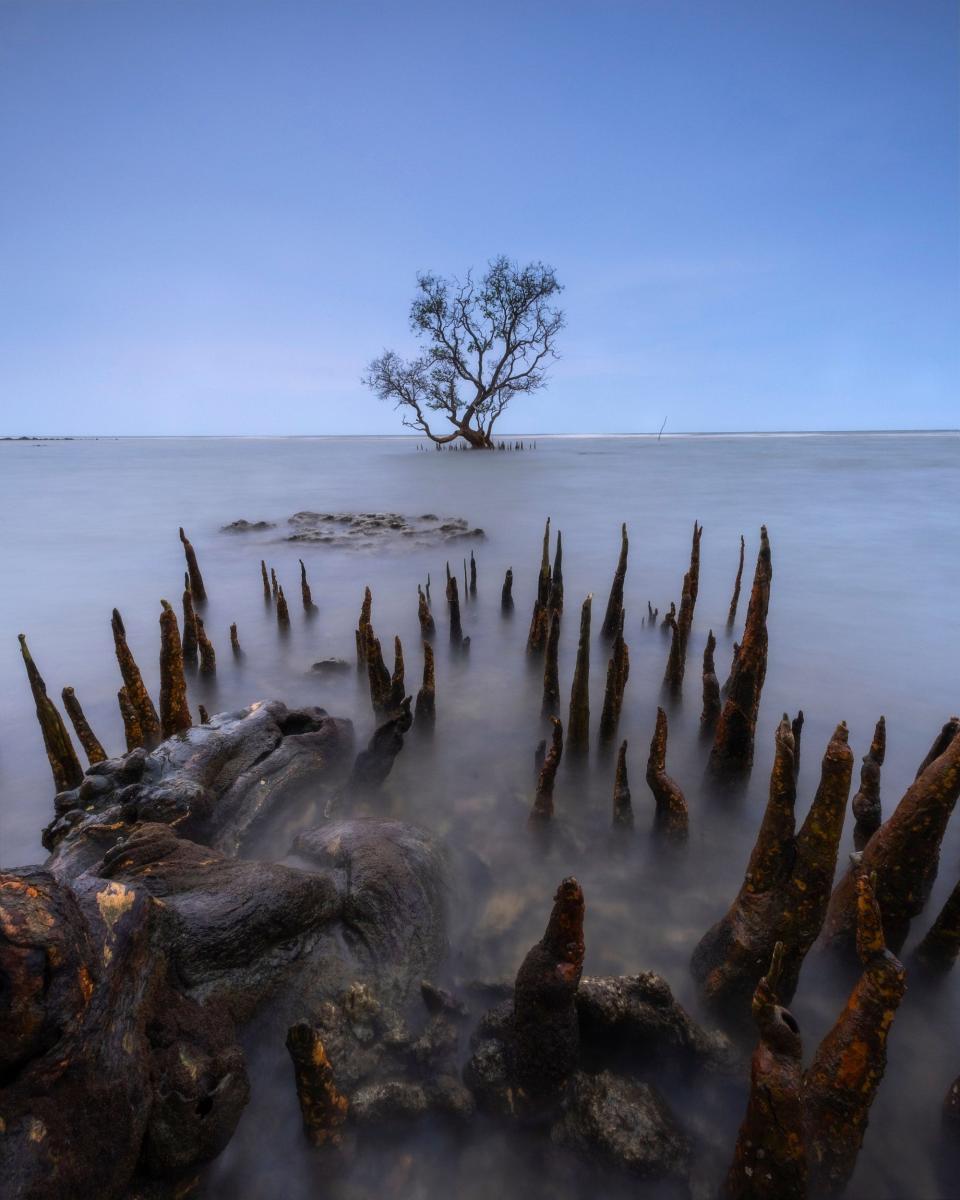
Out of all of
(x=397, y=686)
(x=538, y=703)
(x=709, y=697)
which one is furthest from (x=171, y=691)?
(x=709, y=697)

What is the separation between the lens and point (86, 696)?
17.4ft

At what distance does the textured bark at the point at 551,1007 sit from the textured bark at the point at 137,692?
2903mm

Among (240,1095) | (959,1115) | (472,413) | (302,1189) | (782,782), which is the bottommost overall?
(302,1189)

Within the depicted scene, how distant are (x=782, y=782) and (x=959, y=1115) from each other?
1072 mm

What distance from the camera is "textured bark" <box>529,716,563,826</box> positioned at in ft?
10.6

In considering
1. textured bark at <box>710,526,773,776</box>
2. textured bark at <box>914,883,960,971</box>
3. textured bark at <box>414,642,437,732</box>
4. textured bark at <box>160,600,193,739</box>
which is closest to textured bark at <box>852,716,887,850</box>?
textured bark at <box>914,883,960,971</box>

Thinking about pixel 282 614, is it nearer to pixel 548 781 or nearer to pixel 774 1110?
pixel 548 781

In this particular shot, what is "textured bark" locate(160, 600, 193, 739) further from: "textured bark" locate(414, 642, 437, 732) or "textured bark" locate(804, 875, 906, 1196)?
"textured bark" locate(804, 875, 906, 1196)

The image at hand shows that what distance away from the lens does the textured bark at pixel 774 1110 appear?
59.4 inches

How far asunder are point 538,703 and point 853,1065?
3457 millimetres

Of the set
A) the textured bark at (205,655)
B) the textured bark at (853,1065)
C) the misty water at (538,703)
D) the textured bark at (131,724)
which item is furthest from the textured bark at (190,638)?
the textured bark at (853,1065)

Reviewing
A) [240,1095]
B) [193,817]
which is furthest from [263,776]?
[240,1095]

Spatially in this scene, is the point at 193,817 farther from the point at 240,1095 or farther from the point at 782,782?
the point at 782,782

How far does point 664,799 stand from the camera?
10.5 feet
